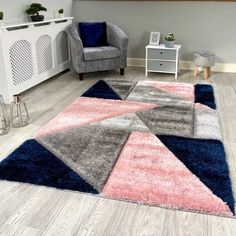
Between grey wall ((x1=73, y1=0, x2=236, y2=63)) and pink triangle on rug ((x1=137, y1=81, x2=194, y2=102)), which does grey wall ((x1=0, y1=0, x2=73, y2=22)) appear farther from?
pink triangle on rug ((x1=137, y1=81, x2=194, y2=102))

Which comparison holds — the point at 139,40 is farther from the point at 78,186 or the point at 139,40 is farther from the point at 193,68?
the point at 78,186

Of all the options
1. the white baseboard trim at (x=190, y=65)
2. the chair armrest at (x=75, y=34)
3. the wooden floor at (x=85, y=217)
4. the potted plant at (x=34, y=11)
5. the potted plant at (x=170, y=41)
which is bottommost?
the wooden floor at (x=85, y=217)

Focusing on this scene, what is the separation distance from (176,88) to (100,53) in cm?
112

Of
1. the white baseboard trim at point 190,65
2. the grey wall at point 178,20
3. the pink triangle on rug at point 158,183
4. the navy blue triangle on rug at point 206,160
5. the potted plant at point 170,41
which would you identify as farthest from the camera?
the white baseboard trim at point 190,65

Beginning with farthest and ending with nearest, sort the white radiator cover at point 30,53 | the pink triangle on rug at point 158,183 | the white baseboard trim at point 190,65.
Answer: the white baseboard trim at point 190,65
the white radiator cover at point 30,53
the pink triangle on rug at point 158,183

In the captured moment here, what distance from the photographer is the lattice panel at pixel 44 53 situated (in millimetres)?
3542

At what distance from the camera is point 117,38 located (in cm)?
398

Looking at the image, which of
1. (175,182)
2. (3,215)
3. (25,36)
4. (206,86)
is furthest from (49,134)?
(206,86)

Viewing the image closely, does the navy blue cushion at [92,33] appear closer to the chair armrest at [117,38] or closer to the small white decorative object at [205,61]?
the chair armrest at [117,38]

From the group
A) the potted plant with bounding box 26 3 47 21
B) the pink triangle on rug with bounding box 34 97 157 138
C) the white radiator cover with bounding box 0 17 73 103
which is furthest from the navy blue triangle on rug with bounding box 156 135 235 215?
the potted plant with bounding box 26 3 47 21

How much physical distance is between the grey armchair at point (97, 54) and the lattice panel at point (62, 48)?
229 mm

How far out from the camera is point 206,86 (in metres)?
3.64

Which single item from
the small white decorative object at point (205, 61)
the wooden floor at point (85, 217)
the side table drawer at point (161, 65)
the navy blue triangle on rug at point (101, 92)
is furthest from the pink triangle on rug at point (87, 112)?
the small white decorative object at point (205, 61)

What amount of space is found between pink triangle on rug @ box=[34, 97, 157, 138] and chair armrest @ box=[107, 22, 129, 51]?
115 cm
